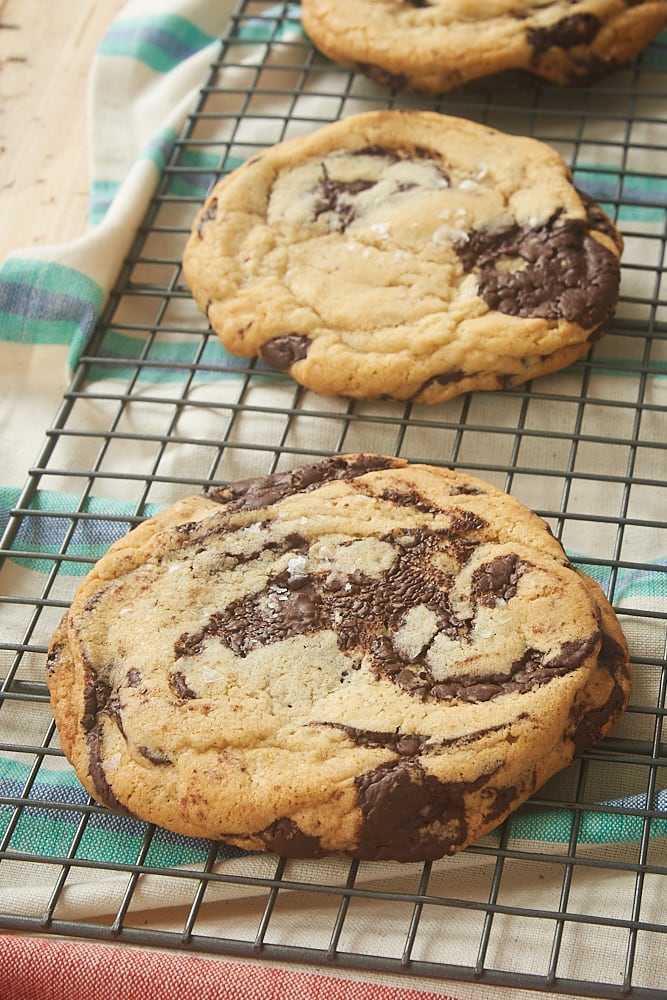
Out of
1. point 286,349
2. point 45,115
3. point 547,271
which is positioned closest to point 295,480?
point 286,349

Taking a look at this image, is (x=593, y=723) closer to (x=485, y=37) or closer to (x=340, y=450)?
(x=340, y=450)

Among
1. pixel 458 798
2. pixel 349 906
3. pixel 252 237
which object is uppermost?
pixel 252 237

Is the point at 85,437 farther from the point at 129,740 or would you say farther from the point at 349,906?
the point at 349,906

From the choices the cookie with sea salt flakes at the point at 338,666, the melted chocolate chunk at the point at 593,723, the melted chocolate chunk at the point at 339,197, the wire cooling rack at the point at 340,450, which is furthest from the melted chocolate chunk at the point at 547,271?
the melted chocolate chunk at the point at 593,723

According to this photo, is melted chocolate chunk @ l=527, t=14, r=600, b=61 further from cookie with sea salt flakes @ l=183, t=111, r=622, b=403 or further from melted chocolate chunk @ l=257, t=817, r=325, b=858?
melted chocolate chunk @ l=257, t=817, r=325, b=858

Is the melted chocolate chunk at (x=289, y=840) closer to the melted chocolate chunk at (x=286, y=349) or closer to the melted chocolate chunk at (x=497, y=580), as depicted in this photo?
the melted chocolate chunk at (x=497, y=580)

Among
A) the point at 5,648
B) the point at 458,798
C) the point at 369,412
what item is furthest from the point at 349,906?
the point at 369,412
